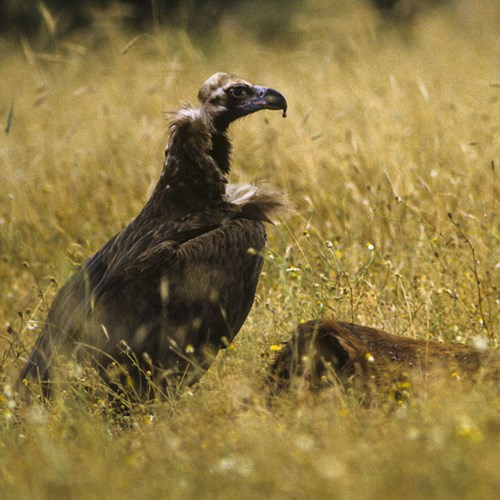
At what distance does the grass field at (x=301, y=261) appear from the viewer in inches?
109

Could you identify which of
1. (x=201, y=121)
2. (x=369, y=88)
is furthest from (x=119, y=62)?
(x=201, y=121)

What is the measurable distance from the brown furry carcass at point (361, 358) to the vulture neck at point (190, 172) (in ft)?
3.61

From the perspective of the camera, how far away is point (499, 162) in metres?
6.95

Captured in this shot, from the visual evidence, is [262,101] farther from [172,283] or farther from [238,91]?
[172,283]

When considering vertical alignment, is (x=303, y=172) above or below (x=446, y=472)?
below

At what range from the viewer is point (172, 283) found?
436cm

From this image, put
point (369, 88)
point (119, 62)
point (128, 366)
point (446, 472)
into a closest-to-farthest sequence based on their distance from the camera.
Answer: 1. point (446, 472)
2. point (128, 366)
3. point (369, 88)
4. point (119, 62)

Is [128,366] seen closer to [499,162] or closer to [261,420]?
[261,420]

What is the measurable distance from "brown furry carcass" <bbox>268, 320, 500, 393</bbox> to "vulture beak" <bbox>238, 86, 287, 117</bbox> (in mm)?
1506

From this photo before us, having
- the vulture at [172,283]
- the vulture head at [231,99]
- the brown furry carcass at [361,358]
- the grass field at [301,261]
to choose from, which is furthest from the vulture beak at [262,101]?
the brown furry carcass at [361,358]

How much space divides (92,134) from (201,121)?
504 centimetres

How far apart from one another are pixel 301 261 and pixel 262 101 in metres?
0.94

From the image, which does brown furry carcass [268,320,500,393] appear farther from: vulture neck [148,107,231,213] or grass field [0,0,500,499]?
vulture neck [148,107,231,213]

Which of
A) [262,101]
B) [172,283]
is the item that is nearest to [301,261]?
[262,101]
